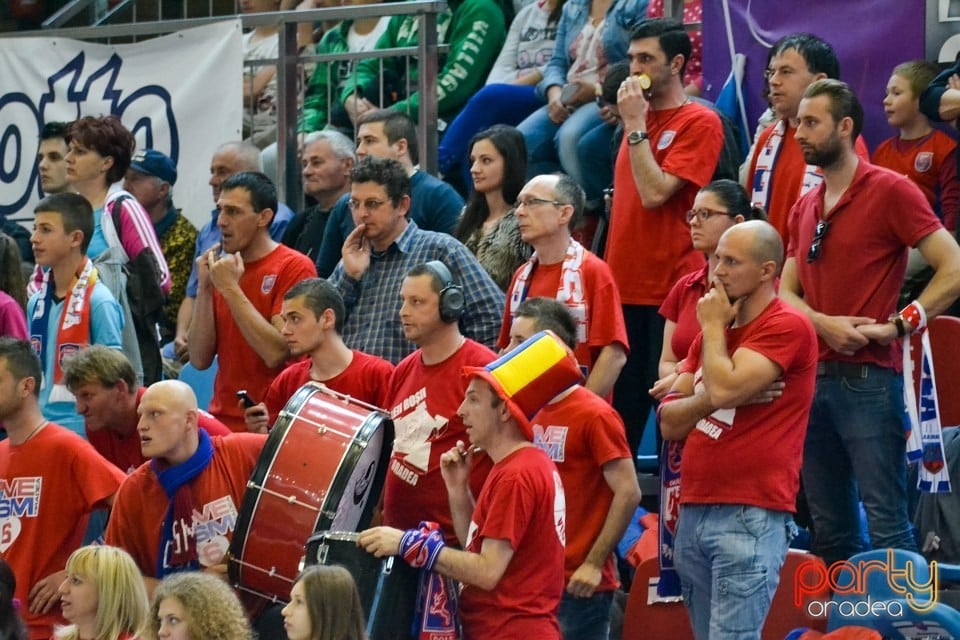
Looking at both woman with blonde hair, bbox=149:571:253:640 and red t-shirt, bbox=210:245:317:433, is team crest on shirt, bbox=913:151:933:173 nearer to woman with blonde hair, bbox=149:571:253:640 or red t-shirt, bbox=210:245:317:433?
red t-shirt, bbox=210:245:317:433

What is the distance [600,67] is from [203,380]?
2.71m

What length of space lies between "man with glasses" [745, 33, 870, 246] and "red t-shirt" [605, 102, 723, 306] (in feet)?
0.72

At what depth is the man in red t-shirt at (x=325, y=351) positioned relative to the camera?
7293mm

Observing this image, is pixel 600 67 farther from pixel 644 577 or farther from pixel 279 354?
pixel 644 577

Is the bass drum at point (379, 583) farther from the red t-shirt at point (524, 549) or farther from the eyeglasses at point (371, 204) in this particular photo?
the eyeglasses at point (371, 204)

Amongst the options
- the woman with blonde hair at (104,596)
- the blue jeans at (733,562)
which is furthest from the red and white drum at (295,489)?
the blue jeans at (733,562)

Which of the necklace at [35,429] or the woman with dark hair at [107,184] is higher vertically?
the woman with dark hair at [107,184]

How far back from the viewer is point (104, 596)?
628 cm

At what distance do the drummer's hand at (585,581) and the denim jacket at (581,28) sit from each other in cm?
389

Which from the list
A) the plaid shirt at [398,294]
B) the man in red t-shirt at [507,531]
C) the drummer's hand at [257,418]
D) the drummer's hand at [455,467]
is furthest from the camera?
the plaid shirt at [398,294]

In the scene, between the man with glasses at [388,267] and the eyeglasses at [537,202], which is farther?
the man with glasses at [388,267]

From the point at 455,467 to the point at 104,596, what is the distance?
4.37 feet

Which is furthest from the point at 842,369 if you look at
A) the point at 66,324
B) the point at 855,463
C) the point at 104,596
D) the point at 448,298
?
the point at 66,324

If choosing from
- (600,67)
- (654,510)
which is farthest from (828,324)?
(600,67)
